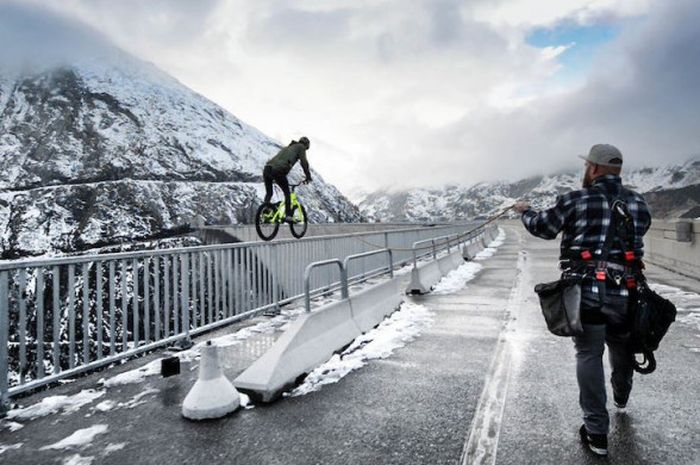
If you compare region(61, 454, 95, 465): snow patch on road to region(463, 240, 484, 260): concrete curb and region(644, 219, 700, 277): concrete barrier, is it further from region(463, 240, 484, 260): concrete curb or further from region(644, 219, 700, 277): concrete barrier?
region(463, 240, 484, 260): concrete curb

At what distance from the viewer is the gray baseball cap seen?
390 cm

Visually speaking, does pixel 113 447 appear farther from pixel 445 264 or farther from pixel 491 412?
pixel 445 264

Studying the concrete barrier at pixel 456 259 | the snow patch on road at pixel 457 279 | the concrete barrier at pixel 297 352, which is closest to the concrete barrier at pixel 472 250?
the snow patch on road at pixel 457 279

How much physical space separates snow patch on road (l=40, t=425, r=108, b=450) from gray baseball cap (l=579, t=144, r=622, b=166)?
196 inches

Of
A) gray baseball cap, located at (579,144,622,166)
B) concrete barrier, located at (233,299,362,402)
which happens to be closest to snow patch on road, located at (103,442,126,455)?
concrete barrier, located at (233,299,362,402)

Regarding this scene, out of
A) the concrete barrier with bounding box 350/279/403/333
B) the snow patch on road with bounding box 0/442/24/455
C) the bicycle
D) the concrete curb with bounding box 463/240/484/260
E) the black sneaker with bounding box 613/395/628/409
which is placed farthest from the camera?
the concrete curb with bounding box 463/240/484/260

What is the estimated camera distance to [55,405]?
5.19 m

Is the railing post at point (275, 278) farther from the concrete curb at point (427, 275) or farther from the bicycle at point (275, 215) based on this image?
the concrete curb at point (427, 275)

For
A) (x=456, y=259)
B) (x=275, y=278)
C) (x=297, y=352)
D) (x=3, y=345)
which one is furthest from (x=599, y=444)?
(x=456, y=259)

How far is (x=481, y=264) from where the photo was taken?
20.5 metres

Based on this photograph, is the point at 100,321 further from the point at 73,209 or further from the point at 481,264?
the point at 73,209

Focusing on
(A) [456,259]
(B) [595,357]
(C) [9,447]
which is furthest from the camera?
(A) [456,259]

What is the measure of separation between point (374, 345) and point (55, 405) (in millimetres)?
4134

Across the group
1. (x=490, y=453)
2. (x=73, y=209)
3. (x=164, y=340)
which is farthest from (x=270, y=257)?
(x=73, y=209)
